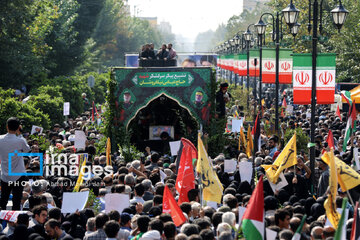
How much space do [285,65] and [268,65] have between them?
803 millimetres

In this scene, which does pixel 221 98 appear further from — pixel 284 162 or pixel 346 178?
pixel 346 178

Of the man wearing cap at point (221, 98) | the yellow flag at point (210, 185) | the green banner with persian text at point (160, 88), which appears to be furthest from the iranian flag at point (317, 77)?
the yellow flag at point (210, 185)

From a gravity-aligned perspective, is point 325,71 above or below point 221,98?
above

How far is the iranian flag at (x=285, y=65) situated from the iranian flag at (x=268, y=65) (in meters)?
0.37

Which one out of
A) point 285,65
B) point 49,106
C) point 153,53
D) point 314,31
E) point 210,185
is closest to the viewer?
point 210,185

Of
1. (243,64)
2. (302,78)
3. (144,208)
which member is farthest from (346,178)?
(243,64)

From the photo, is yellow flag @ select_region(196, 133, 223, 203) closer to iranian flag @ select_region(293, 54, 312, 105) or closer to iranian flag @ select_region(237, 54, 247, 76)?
iranian flag @ select_region(293, 54, 312, 105)

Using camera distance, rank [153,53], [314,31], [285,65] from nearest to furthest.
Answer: [314,31] < [153,53] < [285,65]

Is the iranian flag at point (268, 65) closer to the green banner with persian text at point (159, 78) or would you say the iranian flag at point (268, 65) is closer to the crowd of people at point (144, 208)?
→ the green banner with persian text at point (159, 78)

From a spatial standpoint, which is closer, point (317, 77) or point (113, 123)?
point (317, 77)

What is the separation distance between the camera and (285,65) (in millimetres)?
27062

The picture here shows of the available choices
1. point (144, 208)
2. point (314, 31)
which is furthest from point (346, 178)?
point (314, 31)

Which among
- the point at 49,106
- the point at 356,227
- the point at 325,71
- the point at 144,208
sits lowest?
the point at 49,106

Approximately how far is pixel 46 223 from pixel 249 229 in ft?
9.02
